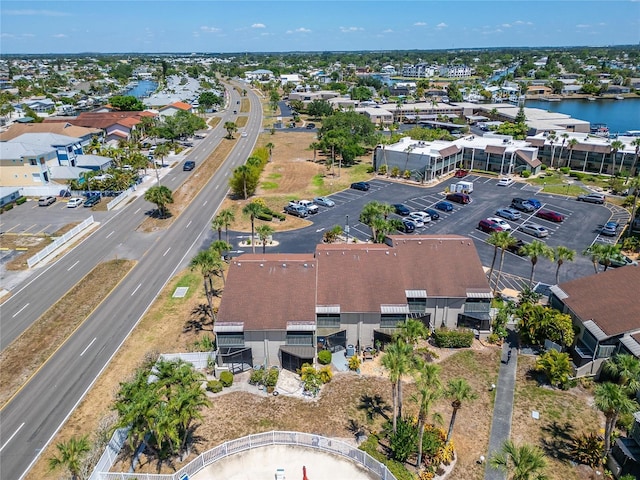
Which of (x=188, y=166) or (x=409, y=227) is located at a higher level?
(x=188, y=166)

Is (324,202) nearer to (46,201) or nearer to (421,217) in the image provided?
(421,217)

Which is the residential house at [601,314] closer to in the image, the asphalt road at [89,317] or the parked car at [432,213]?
the parked car at [432,213]

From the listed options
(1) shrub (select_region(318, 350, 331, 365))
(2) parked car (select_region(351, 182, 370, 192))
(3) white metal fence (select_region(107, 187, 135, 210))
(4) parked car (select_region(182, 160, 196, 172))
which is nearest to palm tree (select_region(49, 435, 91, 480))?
(1) shrub (select_region(318, 350, 331, 365))

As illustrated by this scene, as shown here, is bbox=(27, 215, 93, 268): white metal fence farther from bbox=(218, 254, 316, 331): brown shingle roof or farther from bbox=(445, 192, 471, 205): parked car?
bbox=(445, 192, 471, 205): parked car

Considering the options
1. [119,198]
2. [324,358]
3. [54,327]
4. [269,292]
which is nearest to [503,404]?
[324,358]

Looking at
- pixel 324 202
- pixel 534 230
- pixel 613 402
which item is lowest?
pixel 534 230

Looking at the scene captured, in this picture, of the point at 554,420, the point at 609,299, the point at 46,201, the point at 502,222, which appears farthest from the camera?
the point at 46,201

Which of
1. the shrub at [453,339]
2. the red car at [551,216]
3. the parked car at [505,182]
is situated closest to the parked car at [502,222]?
the red car at [551,216]

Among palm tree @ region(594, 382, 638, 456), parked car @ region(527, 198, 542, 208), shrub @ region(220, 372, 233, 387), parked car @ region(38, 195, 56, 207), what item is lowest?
shrub @ region(220, 372, 233, 387)
